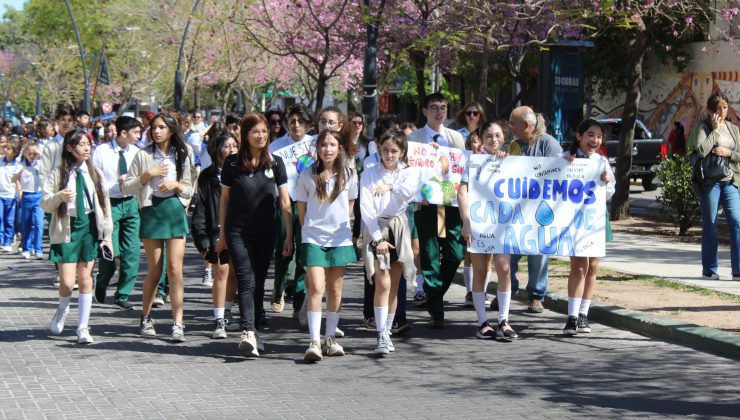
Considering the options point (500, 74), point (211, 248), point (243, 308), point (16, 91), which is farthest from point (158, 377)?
point (16, 91)

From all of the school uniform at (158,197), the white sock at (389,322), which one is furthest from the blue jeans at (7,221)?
the white sock at (389,322)

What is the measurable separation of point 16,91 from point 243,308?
90759mm

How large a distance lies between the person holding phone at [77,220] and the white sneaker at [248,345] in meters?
1.47

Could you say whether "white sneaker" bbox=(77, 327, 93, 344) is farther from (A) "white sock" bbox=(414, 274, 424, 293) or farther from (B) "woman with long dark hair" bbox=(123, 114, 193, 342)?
(A) "white sock" bbox=(414, 274, 424, 293)

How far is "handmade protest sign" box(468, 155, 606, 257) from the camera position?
32.8ft

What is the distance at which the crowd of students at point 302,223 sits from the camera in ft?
29.3

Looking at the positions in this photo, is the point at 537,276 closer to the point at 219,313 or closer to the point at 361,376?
the point at 219,313

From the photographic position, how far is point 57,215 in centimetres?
967

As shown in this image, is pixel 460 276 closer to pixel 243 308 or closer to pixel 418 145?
pixel 418 145

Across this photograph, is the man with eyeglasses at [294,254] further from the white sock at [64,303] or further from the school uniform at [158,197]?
the white sock at [64,303]

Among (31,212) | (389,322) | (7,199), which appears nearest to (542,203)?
(389,322)

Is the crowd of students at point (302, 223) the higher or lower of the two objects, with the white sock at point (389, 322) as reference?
higher

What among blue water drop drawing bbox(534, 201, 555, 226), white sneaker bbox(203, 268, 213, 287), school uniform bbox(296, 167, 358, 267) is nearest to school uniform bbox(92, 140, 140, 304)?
white sneaker bbox(203, 268, 213, 287)

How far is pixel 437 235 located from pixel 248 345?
7.78ft
